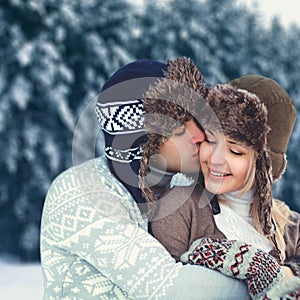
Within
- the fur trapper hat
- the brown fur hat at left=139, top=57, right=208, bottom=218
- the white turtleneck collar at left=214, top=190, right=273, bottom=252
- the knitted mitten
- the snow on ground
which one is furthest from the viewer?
the snow on ground

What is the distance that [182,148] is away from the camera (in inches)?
59.6

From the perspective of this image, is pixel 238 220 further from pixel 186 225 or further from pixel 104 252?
pixel 104 252

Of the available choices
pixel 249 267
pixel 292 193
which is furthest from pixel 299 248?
pixel 292 193

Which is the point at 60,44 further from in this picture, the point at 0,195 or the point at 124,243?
the point at 124,243

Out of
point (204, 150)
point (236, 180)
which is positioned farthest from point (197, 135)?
point (236, 180)

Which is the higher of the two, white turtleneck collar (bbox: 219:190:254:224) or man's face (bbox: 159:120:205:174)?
man's face (bbox: 159:120:205:174)

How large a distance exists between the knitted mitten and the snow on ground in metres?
4.97

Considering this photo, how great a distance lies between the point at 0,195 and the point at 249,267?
19.6ft

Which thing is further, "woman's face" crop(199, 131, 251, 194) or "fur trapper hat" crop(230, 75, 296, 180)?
"fur trapper hat" crop(230, 75, 296, 180)

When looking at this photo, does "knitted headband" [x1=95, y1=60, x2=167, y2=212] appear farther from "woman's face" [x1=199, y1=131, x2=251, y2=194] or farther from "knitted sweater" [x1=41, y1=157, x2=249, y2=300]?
"woman's face" [x1=199, y1=131, x2=251, y2=194]

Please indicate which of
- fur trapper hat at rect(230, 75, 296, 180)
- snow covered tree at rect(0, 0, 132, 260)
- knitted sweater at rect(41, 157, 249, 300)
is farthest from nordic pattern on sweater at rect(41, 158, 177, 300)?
→ snow covered tree at rect(0, 0, 132, 260)

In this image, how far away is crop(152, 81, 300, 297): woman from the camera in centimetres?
150

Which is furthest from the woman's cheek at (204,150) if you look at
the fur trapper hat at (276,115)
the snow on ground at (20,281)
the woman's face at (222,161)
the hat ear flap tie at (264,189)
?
the snow on ground at (20,281)

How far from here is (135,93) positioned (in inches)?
57.7
